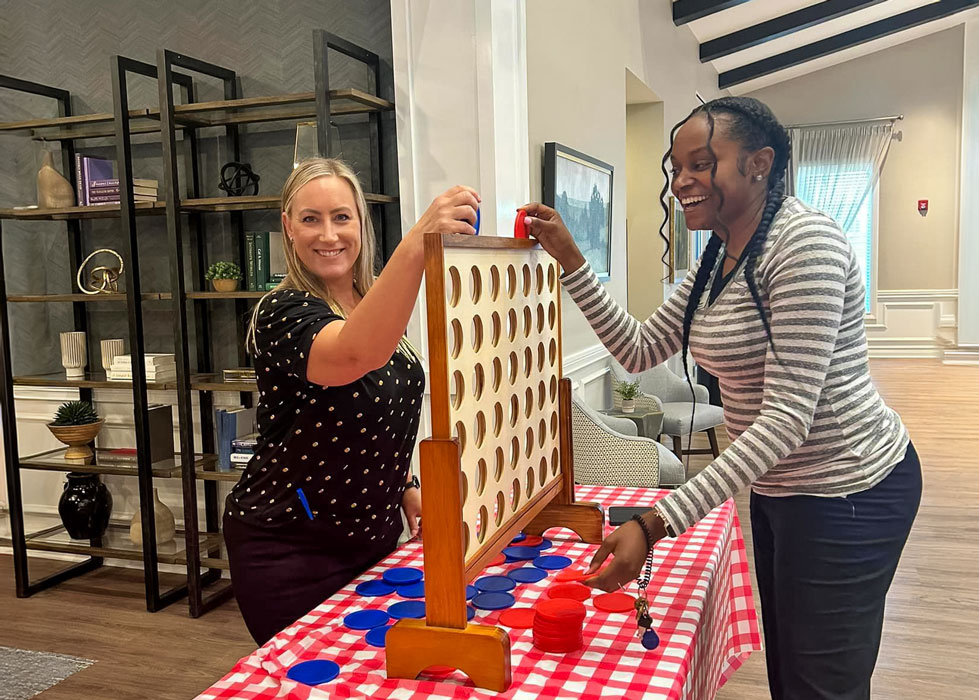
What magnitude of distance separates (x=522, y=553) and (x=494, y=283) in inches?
24.2

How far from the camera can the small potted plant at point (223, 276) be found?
11.8 ft

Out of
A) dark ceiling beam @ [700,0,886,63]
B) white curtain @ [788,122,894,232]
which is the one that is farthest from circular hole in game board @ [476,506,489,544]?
white curtain @ [788,122,894,232]

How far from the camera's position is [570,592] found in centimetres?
148

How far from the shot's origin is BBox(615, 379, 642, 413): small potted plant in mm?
4926

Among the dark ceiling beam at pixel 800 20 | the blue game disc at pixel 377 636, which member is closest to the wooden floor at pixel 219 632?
the blue game disc at pixel 377 636

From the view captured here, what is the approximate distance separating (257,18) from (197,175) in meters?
0.73

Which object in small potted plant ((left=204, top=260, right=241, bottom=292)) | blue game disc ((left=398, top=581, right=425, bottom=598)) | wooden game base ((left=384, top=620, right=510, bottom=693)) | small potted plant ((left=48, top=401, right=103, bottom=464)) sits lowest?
small potted plant ((left=48, top=401, right=103, bottom=464))

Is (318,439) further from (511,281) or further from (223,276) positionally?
(223,276)

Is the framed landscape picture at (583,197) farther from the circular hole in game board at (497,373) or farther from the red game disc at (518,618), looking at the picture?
the red game disc at (518,618)

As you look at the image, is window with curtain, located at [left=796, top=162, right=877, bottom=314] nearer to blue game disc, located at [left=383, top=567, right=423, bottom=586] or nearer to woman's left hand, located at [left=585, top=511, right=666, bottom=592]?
blue game disc, located at [left=383, top=567, right=423, bottom=586]

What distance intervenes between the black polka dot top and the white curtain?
9.68 meters

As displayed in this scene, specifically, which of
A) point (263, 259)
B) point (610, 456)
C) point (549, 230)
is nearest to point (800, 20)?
point (610, 456)

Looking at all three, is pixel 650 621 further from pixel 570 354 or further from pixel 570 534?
pixel 570 354

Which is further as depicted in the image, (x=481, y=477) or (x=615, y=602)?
(x=615, y=602)
